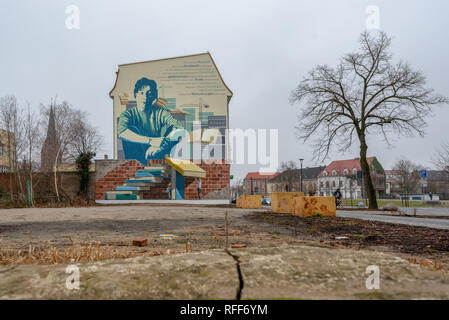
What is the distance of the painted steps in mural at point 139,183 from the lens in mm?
28172

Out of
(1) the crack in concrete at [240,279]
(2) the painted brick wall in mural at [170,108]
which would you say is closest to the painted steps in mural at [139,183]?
(2) the painted brick wall in mural at [170,108]

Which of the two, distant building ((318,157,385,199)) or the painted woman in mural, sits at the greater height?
the painted woman in mural

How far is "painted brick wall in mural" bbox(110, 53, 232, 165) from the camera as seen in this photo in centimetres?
3175

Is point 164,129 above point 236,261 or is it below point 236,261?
above

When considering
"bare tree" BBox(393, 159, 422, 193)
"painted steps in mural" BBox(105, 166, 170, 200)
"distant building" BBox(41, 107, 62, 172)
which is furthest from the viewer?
"bare tree" BBox(393, 159, 422, 193)

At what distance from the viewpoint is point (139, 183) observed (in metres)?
28.4

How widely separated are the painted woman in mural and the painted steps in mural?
2963 millimetres

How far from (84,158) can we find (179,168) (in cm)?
818

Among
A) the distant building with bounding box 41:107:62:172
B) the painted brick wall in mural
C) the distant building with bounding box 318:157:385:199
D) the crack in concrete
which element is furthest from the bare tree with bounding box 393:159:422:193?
the crack in concrete

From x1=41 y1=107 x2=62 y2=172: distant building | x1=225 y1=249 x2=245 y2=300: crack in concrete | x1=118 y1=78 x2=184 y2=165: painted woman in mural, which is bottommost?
x1=225 y1=249 x2=245 y2=300: crack in concrete

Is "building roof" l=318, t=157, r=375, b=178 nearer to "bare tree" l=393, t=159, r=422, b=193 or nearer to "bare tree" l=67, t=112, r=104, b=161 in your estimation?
"bare tree" l=393, t=159, r=422, b=193

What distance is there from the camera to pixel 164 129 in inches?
1258
